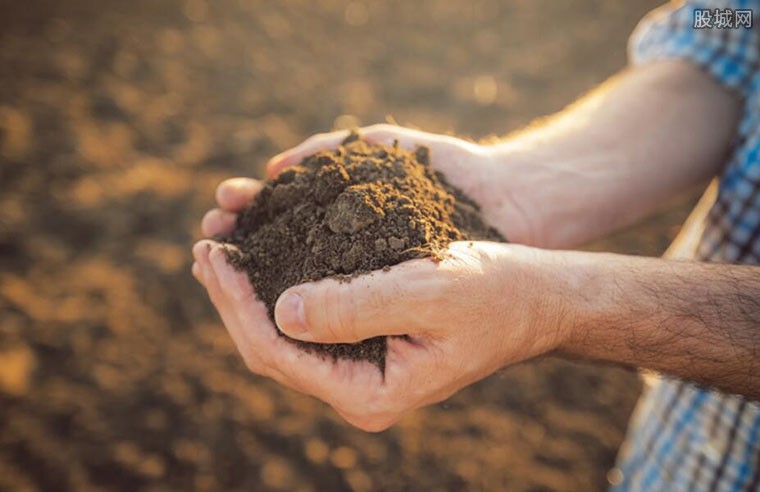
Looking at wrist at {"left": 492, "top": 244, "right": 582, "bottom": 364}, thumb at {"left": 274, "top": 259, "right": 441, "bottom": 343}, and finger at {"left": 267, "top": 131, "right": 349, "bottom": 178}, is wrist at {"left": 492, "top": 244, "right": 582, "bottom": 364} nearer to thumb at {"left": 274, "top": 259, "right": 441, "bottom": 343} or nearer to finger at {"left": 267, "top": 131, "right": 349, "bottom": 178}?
thumb at {"left": 274, "top": 259, "right": 441, "bottom": 343}

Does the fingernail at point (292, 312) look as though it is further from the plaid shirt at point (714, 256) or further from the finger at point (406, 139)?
the plaid shirt at point (714, 256)

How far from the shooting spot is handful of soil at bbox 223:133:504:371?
155cm

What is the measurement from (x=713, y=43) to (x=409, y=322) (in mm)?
1510

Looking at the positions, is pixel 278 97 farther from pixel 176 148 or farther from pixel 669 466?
pixel 669 466

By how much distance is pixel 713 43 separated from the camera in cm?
192

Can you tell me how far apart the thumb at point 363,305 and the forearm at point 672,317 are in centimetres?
43

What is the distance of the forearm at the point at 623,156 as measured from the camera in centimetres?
197

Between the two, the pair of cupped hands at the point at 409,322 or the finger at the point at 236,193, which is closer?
the pair of cupped hands at the point at 409,322

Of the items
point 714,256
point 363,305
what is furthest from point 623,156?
point 363,305

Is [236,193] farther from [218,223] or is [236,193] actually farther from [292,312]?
[292,312]

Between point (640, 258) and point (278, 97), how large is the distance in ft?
12.9

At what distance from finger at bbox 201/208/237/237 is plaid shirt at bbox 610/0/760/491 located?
5.17 ft

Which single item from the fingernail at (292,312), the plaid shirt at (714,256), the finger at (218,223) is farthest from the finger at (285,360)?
the plaid shirt at (714,256)

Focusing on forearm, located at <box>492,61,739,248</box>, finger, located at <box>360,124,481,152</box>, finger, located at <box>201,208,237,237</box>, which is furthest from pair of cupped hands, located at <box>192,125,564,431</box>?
finger, located at <box>360,124,481,152</box>
